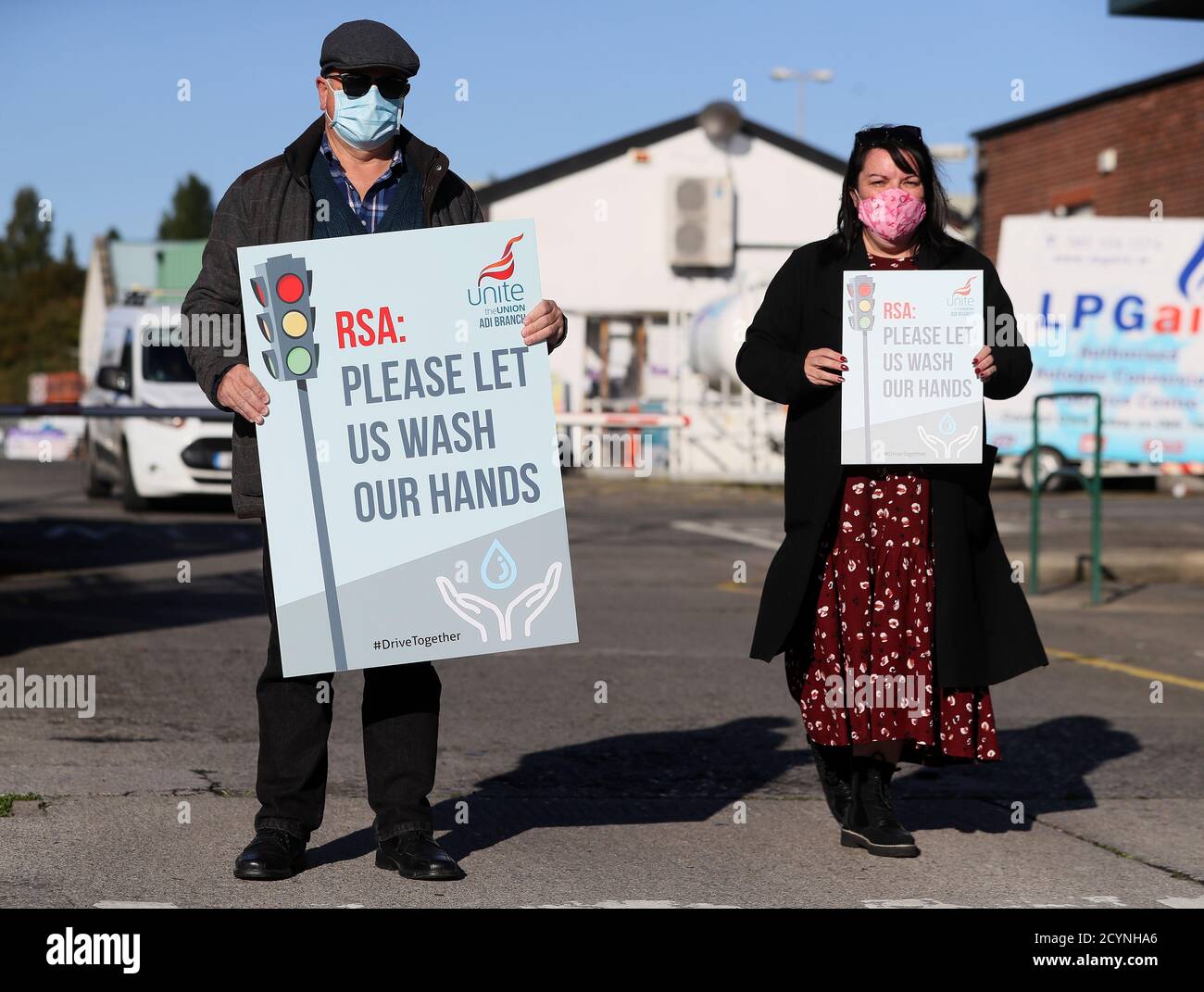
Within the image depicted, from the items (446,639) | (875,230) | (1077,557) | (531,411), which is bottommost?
(1077,557)

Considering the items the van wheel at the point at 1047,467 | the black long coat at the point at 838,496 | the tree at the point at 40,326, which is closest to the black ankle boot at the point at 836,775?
the black long coat at the point at 838,496

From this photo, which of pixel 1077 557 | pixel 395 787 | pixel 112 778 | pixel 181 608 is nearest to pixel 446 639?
pixel 395 787

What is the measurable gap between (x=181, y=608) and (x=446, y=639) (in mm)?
6680

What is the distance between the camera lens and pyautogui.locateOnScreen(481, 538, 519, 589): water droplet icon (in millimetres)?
4613

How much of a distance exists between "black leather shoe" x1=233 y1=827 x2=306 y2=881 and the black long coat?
4.40 ft

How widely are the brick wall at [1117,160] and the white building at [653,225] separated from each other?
10.2 feet

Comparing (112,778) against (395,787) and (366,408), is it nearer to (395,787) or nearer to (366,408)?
(395,787)

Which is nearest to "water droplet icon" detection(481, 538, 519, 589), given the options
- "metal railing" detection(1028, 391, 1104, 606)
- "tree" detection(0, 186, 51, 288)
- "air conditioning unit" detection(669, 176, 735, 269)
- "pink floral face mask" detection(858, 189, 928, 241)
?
"pink floral face mask" detection(858, 189, 928, 241)

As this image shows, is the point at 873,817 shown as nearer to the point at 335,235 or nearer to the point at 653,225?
the point at 335,235

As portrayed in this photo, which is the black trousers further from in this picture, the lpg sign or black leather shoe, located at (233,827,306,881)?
the lpg sign

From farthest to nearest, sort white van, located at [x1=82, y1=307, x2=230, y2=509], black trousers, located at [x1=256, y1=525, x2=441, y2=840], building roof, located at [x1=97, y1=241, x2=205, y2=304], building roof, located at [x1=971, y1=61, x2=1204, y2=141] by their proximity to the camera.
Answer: building roof, located at [x1=97, y1=241, x2=205, y2=304], building roof, located at [x1=971, y1=61, x2=1204, y2=141], white van, located at [x1=82, y1=307, x2=230, y2=509], black trousers, located at [x1=256, y1=525, x2=441, y2=840]

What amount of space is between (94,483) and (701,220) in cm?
1563

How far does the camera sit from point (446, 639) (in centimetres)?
459

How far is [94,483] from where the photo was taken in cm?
2180
